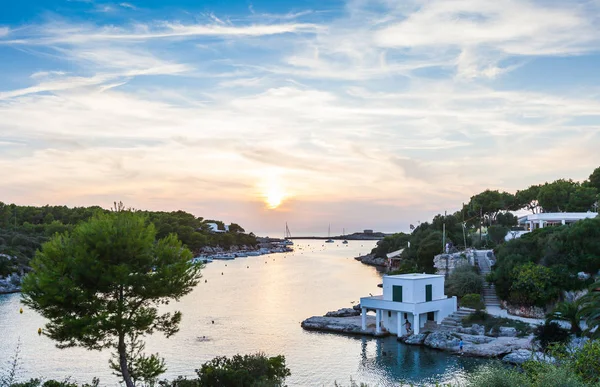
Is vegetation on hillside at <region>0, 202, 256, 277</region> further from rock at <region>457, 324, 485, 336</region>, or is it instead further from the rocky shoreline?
rock at <region>457, 324, 485, 336</region>

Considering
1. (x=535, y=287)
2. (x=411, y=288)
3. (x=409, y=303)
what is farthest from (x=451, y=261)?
(x=409, y=303)

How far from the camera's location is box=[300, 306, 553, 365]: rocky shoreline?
2877 centimetres

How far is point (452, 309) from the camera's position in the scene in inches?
1459

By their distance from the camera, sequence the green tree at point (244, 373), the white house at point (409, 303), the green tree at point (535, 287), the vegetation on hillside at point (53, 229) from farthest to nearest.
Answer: the vegetation on hillside at point (53, 229), the green tree at point (535, 287), the white house at point (409, 303), the green tree at point (244, 373)

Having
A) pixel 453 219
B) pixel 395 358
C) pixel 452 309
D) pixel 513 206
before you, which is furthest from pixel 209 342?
pixel 513 206

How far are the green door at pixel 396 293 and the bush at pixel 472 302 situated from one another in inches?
234

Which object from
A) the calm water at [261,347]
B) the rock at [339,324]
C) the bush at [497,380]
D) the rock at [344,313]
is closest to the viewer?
the bush at [497,380]

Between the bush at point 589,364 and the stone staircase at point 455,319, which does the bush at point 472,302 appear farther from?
the bush at point 589,364

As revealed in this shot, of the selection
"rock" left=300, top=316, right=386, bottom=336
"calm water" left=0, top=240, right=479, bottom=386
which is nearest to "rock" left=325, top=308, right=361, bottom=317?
"rock" left=300, top=316, right=386, bottom=336

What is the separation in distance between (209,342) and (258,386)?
1969cm

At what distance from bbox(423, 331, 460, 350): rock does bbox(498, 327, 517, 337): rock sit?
260 cm

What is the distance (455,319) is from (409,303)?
12.6ft

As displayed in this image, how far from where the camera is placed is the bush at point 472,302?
37.5 m

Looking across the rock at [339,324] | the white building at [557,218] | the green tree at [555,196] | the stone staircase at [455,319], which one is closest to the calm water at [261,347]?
the rock at [339,324]
